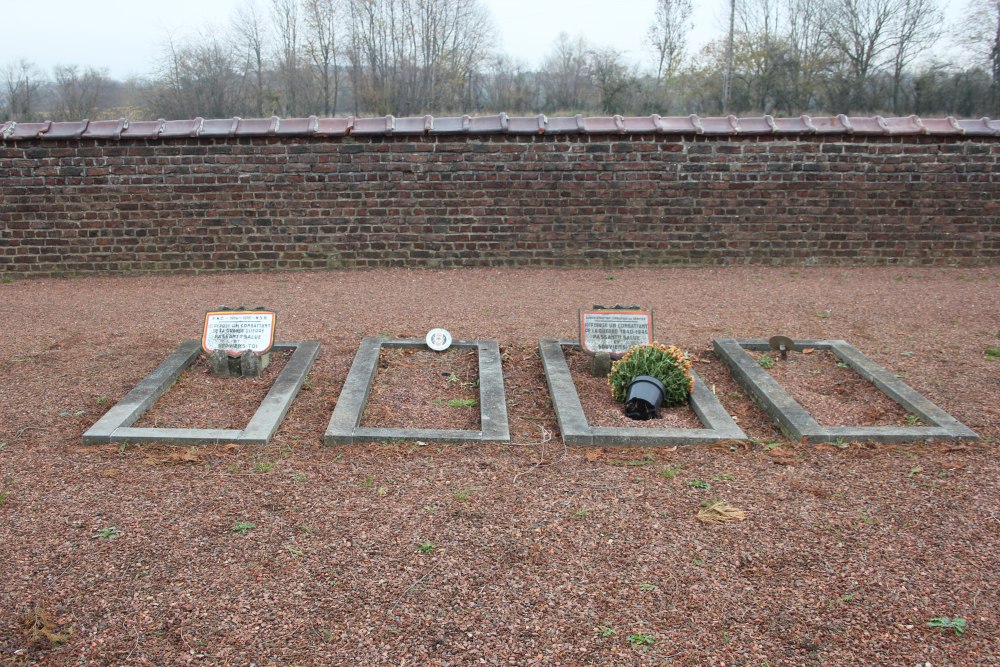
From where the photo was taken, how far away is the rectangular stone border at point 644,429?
4.27 metres

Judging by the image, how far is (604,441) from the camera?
4.27m

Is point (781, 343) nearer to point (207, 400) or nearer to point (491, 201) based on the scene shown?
point (207, 400)

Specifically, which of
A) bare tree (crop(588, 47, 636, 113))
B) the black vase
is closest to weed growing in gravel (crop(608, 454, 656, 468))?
the black vase

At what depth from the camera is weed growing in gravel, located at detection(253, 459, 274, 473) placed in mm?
3918

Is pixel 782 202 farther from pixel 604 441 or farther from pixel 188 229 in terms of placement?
pixel 188 229

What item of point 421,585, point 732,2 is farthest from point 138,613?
point 732,2

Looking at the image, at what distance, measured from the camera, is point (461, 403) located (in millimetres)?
4875

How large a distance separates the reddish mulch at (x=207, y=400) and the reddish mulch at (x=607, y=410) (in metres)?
1.97

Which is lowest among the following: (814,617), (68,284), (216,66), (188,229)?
(814,617)

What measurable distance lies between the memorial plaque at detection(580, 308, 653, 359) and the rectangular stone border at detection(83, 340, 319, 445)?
74.2 inches

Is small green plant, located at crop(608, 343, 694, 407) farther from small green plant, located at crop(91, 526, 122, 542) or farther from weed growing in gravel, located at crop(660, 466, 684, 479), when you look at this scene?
small green plant, located at crop(91, 526, 122, 542)

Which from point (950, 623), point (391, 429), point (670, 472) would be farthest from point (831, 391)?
point (391, 429)

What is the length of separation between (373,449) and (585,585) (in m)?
1.61

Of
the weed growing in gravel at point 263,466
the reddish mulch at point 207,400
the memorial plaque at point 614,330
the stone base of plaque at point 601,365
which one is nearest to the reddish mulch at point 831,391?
the memorial plaque at point 614,330
